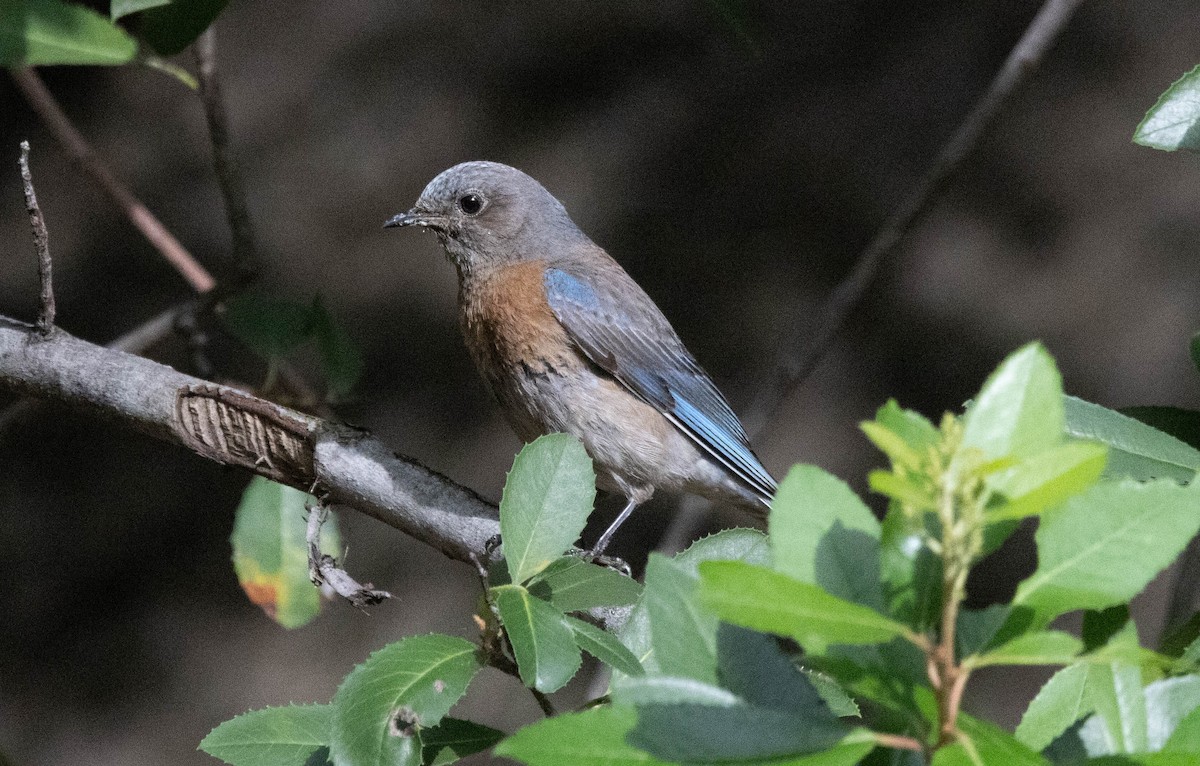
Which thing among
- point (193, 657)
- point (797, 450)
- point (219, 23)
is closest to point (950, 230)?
point (797, 450)

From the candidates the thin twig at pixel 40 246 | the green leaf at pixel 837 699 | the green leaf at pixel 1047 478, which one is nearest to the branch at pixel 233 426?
the thin twig at pixel 40 246

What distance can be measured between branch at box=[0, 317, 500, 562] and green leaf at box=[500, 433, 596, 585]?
24.8 inches

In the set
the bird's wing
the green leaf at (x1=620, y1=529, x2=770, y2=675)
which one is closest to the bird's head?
the bird's wing

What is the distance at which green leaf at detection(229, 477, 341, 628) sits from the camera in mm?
3057

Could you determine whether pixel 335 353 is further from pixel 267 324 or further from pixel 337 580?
pixel 337 580

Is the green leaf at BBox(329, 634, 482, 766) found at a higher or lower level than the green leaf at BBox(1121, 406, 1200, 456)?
lower

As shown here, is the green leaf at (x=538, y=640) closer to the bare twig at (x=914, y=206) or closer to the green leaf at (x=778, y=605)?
the green leaf at (x=778, y=605)

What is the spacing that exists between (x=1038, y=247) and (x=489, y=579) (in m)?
3.20

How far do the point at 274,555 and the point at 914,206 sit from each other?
6.47 ft

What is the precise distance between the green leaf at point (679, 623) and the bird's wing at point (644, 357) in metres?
2.29

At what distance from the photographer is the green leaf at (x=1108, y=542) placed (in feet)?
3.22

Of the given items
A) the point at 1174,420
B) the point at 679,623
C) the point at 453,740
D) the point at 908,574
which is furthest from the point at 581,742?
the point at 1174,420

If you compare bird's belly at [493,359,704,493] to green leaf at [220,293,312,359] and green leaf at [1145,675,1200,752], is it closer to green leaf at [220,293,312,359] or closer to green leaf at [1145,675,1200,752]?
green leaf at [220,293,312,359]

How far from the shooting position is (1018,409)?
97 centimetres
